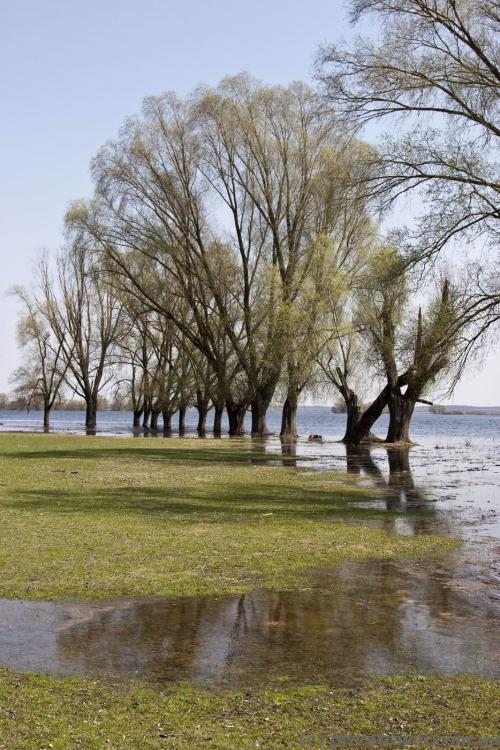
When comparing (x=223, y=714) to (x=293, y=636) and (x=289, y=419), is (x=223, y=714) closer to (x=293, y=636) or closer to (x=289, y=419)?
(x=293, y=636)

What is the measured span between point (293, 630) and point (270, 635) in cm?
24

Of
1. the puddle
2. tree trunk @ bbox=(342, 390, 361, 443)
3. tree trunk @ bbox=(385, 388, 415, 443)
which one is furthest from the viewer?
tree trunk @ bbox=(342, 390, 361, 443)

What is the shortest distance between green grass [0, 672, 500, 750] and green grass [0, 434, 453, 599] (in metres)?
2.54

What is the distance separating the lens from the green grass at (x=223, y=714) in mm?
4215

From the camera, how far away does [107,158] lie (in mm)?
42531

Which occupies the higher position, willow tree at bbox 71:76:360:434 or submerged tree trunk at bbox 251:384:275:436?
willow tree at bbox 71:76:360:434

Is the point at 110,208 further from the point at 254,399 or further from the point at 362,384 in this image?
the point at 362,384

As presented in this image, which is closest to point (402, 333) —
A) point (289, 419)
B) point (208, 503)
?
point (289, 419)

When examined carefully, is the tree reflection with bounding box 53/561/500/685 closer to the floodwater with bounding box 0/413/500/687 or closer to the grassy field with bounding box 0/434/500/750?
the floodwater with bounding box 0/413/500/687

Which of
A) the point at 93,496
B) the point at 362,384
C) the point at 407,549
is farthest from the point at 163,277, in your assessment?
the point at 407,549

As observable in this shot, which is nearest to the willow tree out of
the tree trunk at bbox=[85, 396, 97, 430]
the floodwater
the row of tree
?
the row of tree

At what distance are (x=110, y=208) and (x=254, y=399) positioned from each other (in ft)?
46.6

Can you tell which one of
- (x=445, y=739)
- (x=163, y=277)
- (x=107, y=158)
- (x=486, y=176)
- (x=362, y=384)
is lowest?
(x=445, y=739)

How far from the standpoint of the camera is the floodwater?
17.5 feet
